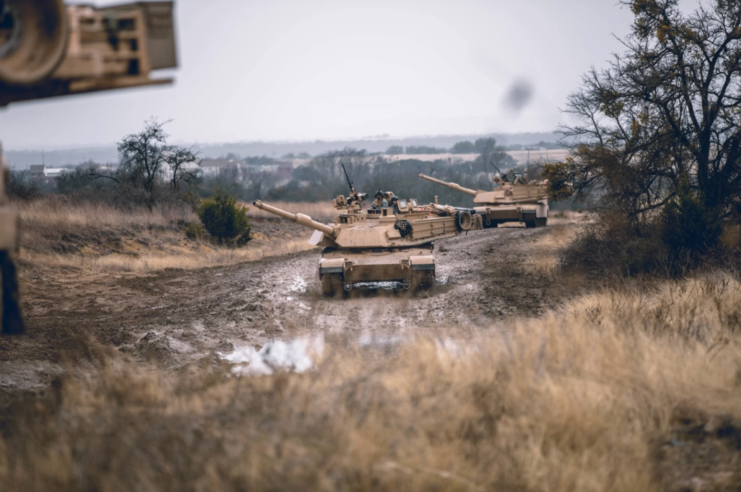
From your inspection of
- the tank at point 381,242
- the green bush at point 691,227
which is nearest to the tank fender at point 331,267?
the tank at point 381,242

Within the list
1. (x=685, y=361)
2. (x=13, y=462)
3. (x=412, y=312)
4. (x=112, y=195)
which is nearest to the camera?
(x=13, y=462)

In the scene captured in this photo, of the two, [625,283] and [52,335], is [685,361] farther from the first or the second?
[52,335]

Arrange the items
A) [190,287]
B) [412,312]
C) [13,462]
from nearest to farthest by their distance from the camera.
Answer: [13,462], [412,312], [190,287]

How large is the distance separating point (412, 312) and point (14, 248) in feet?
29.4

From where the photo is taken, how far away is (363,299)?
1426cm

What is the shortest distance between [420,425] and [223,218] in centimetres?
2036

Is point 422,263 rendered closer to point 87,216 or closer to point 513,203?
point 513,203

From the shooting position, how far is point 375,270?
549 inches

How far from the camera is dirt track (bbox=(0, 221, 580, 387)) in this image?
426 inches

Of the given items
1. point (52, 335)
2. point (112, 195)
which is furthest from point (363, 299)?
point (112, 195)

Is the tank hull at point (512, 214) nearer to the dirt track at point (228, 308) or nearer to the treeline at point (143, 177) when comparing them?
the dirt track at point (228, 308)

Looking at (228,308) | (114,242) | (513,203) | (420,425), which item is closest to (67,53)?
(420,425)

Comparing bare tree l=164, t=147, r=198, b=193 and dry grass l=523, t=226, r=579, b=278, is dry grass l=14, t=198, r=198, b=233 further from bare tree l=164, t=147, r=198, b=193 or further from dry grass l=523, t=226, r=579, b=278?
dry grass l=523, t=226, r=579, b=278

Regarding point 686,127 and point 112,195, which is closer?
point 686,127
